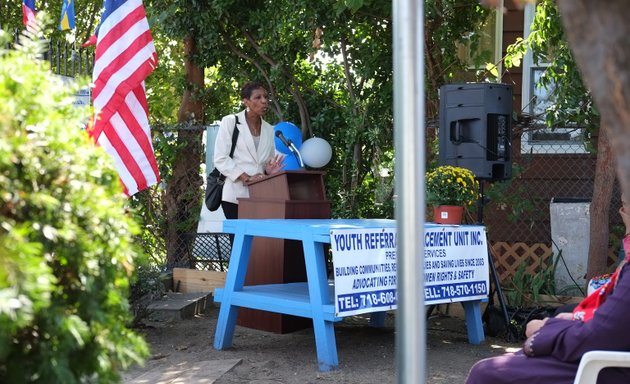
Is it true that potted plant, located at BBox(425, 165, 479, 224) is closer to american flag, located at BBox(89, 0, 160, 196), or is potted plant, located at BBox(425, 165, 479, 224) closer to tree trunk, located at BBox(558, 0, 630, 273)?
american flag, located at BBox(89, 0, 160, 196)

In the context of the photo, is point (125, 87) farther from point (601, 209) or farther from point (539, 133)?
point (539, 133)

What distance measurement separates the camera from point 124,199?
2.72 meters

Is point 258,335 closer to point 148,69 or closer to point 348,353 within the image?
point 348,353

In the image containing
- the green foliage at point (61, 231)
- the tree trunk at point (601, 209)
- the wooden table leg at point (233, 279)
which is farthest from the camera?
the tree trunk at point (601, 209)

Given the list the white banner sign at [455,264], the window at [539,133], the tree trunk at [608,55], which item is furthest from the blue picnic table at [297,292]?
the tree trunk at [608,55]

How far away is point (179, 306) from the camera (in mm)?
8406

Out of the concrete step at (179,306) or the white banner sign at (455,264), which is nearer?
the white banner sign at (455,264)

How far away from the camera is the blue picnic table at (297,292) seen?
238 inches

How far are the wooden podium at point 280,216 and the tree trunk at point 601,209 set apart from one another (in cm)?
244

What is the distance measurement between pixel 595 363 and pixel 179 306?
5370 millimetres

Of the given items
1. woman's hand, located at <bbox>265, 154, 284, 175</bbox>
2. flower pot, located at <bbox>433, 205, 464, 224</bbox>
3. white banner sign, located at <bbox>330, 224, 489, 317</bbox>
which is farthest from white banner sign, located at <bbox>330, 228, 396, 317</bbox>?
woman's hand, located at <bbox>265, 154, 284, 175</bbox>

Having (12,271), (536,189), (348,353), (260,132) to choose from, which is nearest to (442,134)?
(260,132)

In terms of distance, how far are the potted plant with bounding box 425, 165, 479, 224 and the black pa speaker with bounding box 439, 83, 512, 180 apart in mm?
418

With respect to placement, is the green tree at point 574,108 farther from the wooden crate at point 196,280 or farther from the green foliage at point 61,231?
the green foliage at point 61,231
